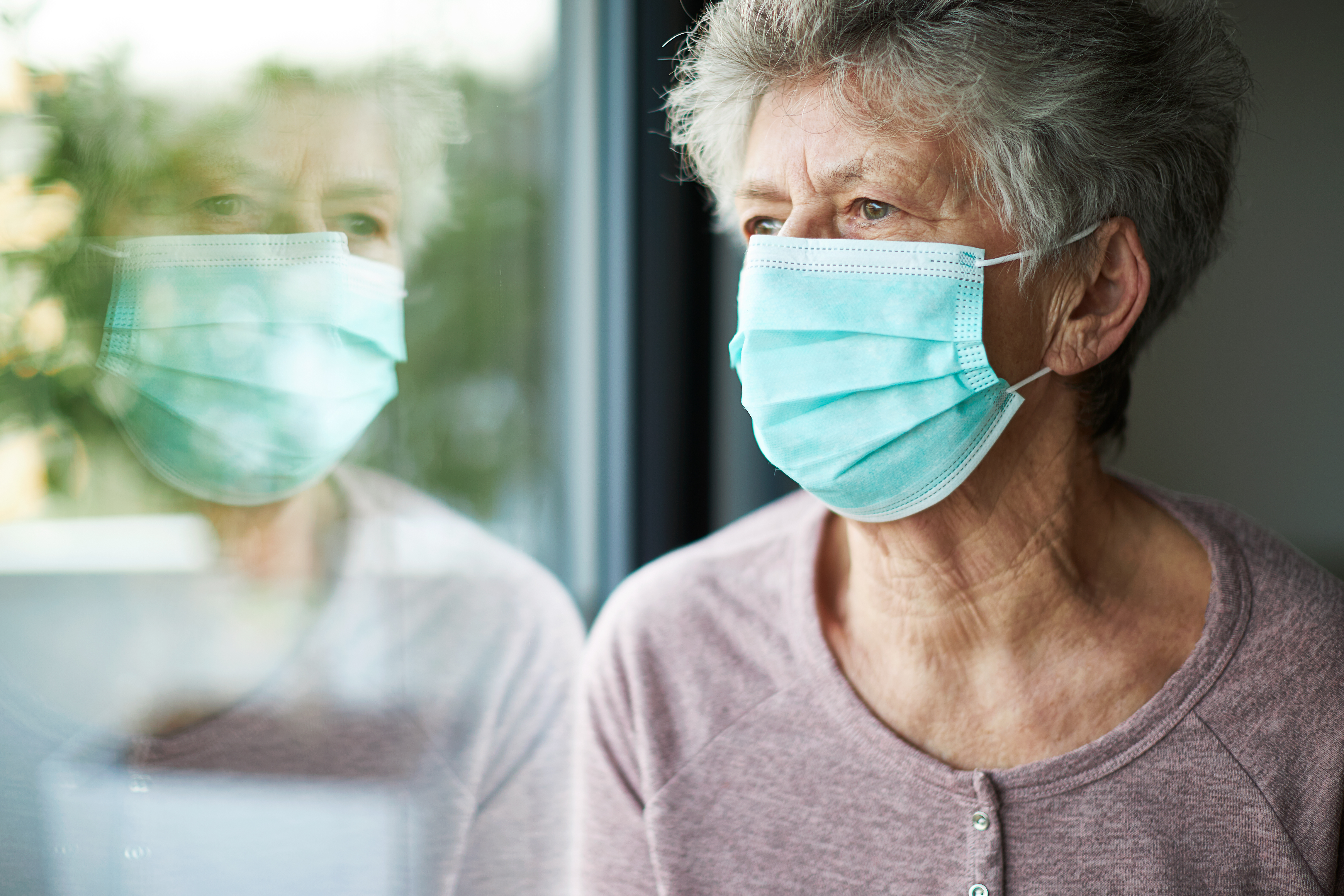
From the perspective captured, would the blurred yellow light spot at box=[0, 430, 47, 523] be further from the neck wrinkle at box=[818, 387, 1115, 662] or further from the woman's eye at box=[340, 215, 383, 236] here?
the neck wrinkle at box=[818, 387, 1115, 662]

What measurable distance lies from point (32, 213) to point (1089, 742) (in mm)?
1108

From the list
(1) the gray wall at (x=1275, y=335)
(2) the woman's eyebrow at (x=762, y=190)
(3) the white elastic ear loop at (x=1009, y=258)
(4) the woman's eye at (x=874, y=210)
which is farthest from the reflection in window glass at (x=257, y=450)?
(1) the gray wall at (x=1275, y=335)

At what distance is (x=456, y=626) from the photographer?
1036 mm

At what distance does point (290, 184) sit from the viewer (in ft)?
2.39

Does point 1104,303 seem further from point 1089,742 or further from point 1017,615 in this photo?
point 1089,742

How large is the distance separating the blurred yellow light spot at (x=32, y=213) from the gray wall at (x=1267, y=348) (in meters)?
1.25

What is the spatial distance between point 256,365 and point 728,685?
2.24 feet

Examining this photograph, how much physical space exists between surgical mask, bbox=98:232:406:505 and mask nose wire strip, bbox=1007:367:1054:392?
0.67m

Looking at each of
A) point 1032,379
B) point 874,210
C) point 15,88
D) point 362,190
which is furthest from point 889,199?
point 15,88

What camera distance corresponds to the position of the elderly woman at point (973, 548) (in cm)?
94

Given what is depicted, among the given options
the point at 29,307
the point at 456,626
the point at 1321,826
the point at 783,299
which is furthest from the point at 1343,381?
the point at 29,307

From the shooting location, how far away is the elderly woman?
94 cm

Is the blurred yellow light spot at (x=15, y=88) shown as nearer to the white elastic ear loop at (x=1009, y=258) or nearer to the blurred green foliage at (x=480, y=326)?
the blurred green foliage at (x=480, y=326)

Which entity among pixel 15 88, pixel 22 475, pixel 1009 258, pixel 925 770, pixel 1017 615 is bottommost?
pixel 925 770
